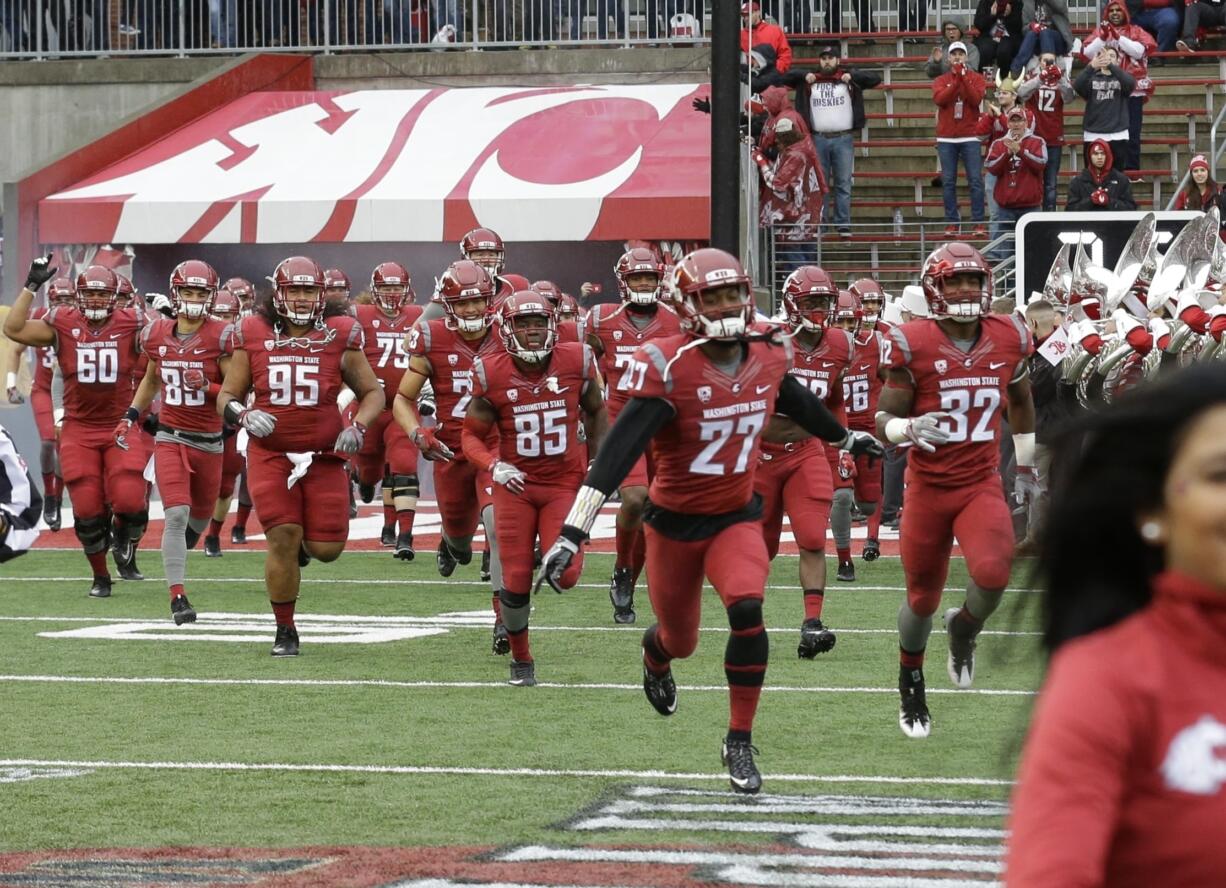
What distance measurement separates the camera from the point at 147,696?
30.1 feet

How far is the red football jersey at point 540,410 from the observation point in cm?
941

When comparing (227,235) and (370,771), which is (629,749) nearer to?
(370,771)

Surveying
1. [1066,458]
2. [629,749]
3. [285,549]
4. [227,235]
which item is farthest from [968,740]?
[227,235]

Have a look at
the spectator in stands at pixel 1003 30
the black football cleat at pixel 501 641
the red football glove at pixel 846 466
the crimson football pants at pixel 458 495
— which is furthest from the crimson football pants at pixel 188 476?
the spectator in stands at pixel 1003 30

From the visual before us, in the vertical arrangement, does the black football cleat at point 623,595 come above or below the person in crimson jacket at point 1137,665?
below

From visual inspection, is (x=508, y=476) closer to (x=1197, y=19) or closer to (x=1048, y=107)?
(x=1048, y=107)

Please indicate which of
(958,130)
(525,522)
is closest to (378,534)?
(958,130)

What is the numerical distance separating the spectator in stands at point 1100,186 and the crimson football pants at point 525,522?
9.98m

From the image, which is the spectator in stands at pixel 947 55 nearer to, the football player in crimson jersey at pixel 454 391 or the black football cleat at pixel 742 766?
the football player in crimson jersey at pixel 454 391

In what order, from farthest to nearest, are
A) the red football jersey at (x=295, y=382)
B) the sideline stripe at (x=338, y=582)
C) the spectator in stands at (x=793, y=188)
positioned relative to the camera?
the spectator in stands at (x=793, y=188) → the sideline stripe at (x=338, y=582) → the red football jersey at (x=295, y=382)

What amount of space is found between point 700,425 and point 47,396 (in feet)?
35.2

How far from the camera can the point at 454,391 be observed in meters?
12.1

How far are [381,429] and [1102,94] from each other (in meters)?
8.02

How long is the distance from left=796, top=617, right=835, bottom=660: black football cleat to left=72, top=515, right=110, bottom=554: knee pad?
4737 millimetres
